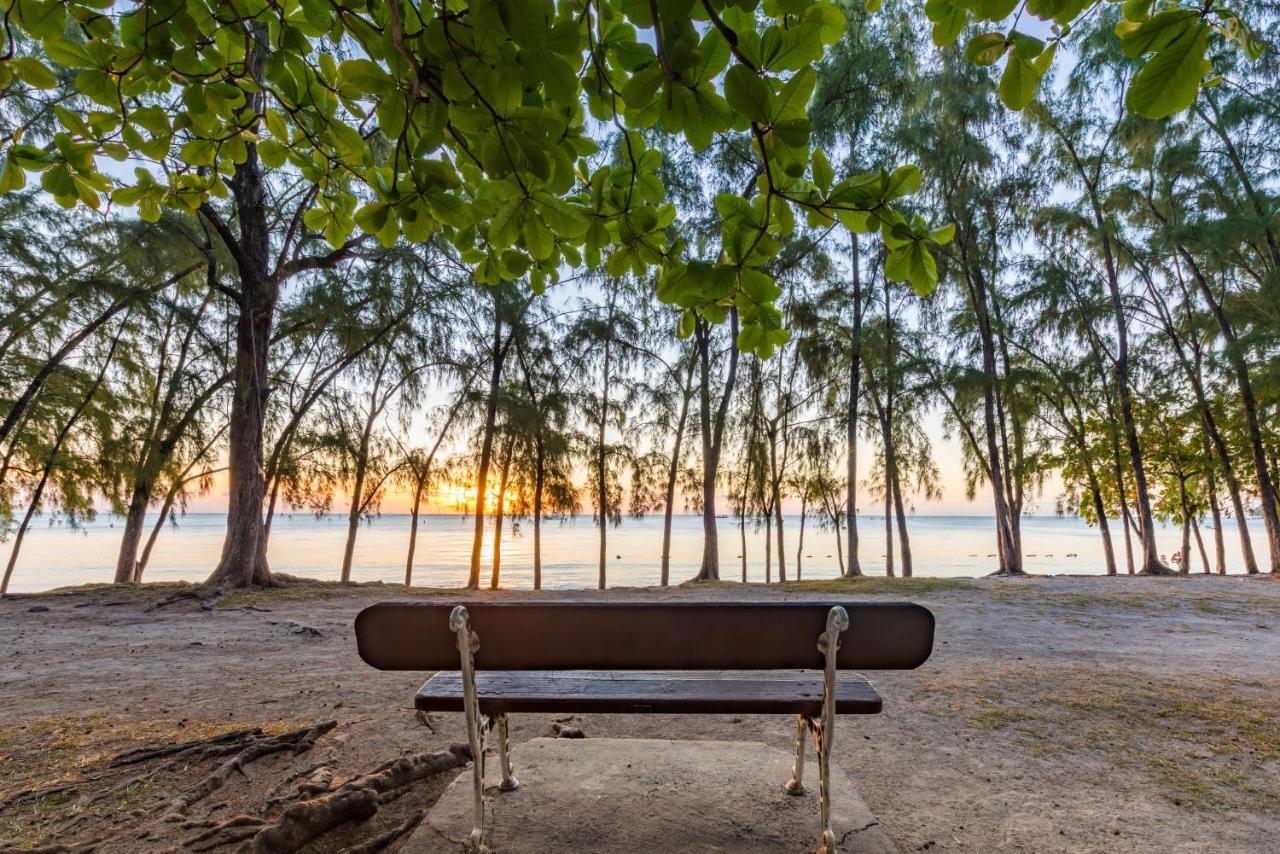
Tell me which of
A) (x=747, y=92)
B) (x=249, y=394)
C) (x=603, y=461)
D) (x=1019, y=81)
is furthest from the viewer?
(x=603, y=461)

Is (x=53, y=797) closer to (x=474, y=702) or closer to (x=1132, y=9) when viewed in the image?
(x=474, y=702)

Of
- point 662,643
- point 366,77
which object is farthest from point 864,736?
point 366,77

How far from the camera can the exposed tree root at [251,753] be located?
2.14 m

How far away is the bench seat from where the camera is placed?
178 centimetres

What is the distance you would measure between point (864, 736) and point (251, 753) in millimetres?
2832

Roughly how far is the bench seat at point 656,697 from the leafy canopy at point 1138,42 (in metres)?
1.59

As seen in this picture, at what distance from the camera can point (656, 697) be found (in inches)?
72.3

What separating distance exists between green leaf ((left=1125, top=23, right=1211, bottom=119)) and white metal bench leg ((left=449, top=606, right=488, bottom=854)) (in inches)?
68.8

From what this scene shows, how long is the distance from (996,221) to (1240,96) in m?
3.87

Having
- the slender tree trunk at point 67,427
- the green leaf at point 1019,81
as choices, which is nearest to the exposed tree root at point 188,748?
the green leaf at point 1019,81

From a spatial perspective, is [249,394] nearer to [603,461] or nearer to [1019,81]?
[603,461]

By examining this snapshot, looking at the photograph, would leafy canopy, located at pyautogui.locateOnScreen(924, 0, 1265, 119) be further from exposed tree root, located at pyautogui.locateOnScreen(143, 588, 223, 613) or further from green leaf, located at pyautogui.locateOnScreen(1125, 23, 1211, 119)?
exposed tree root, located at pyautogui.locateOnScreen(143, 588, 223, 613)

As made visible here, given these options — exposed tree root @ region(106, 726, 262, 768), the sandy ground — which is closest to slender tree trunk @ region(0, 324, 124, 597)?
the sandy ground

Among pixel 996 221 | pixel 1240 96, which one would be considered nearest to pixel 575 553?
pixel 996 221
